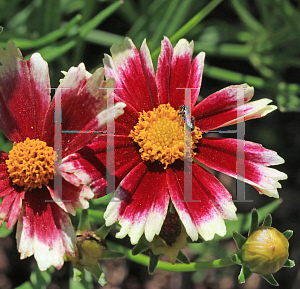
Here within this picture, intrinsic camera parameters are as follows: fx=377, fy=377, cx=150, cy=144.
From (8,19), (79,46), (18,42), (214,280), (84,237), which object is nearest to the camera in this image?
(84,237)

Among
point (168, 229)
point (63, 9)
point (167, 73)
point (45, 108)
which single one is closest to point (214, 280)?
point (168, 229)

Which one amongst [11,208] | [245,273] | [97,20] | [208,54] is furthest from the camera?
[208,54]

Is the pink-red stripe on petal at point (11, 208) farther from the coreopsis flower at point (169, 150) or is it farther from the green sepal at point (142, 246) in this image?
the green sepal at point (142, 246)

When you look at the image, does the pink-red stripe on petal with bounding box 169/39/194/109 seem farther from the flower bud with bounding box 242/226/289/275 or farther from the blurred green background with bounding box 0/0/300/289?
the flower bud with bounding box 242/226/289/275

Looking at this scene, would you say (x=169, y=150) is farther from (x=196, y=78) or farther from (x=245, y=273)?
(x=245, y=273)

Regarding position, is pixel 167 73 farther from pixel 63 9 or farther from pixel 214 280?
pixel 214 280

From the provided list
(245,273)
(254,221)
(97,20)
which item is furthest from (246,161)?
(97,20)

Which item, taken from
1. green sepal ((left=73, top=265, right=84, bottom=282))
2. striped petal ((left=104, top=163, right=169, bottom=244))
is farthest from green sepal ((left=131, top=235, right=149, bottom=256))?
green sepal ((left=73, top=265, right=84, bottom=282))

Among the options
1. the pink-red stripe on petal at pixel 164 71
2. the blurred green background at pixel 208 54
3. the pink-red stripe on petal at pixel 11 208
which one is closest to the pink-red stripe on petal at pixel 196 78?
the pink-red stripe on petal at pixel 164 71
